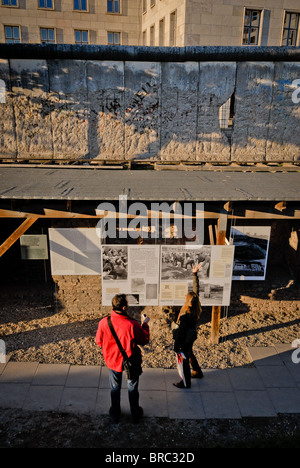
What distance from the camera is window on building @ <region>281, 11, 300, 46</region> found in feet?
69.6

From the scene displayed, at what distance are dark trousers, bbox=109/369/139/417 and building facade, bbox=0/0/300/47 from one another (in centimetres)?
1873

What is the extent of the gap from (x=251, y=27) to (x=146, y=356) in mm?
20756

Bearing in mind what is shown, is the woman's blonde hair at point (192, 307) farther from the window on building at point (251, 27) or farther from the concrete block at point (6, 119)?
the window on building at point (251, 27)

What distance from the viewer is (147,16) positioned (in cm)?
2619

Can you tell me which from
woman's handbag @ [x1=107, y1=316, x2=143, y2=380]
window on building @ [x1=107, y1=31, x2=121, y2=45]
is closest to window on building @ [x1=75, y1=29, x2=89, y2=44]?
window on building @ [x1=107, y1=31, x2=121, y2=45]

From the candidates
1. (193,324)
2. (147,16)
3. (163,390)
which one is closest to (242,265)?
(193,324)

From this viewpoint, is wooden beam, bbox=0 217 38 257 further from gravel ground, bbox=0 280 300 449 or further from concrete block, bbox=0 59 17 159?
concrete block, bbox=0 59 17 159

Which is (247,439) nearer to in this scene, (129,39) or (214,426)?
(214,426)

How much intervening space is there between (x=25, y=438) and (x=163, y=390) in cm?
215

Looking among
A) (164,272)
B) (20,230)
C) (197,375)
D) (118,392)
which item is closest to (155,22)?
(164,272)

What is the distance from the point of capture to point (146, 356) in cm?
652

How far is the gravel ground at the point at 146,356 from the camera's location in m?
4.66

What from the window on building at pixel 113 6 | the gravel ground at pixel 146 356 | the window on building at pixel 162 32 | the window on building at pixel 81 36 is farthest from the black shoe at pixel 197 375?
the window on building at pixel 113 6

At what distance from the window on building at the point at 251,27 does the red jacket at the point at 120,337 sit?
21.0 metres
